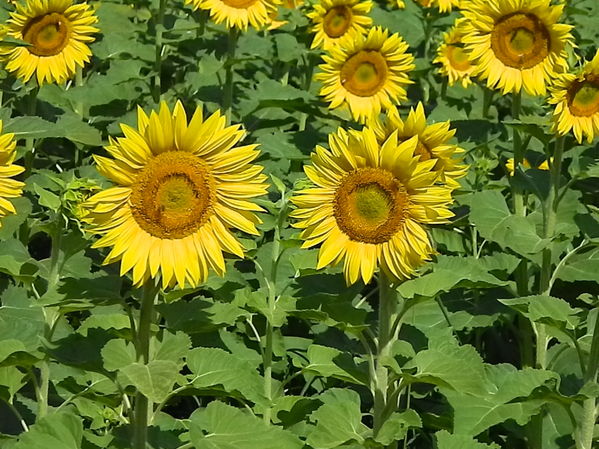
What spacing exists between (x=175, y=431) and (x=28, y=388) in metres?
0.93

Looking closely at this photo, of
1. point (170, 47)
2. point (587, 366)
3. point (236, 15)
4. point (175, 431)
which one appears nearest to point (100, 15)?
point (170, 47)

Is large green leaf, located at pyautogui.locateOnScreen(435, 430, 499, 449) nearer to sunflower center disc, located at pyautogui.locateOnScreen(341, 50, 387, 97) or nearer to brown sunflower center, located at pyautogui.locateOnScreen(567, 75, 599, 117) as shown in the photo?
brown sunflower center, located at pyautogui.locateOnScreen(567, 75, 599, 117)

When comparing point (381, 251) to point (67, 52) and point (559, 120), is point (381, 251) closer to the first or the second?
point (559, 120)

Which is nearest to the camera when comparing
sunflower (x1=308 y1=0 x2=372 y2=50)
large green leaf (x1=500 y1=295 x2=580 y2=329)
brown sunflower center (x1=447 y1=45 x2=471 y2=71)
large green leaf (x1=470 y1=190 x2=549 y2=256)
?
large green leaf (x1=500 y1=295 x2=580 y2=329)

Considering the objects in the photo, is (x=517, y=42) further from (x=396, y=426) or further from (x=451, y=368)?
(x=396, y=426)

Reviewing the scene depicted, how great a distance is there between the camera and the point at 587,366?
3.47 metres

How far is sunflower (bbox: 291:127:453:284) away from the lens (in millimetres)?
3137

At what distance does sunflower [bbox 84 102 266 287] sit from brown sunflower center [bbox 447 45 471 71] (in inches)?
141

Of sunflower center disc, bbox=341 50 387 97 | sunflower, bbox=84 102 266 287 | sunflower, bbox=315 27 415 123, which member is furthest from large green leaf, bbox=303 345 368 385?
sunflower center disc, bbox=341 50 387 97

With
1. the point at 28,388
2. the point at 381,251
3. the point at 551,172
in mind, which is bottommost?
the point at 28,388

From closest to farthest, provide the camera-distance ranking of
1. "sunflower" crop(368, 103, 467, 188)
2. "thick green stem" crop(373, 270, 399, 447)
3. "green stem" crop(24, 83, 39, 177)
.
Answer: "thick green stem" crop(373, 270, 399, 447), "sunflower" crop(368, 103, 467, 188), "green stem" crop(24, 83, 39, 177)

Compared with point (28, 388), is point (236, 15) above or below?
above

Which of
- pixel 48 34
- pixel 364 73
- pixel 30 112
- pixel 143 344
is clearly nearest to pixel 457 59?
pixel 364 73

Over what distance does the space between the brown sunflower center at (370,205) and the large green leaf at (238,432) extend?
68 cm
